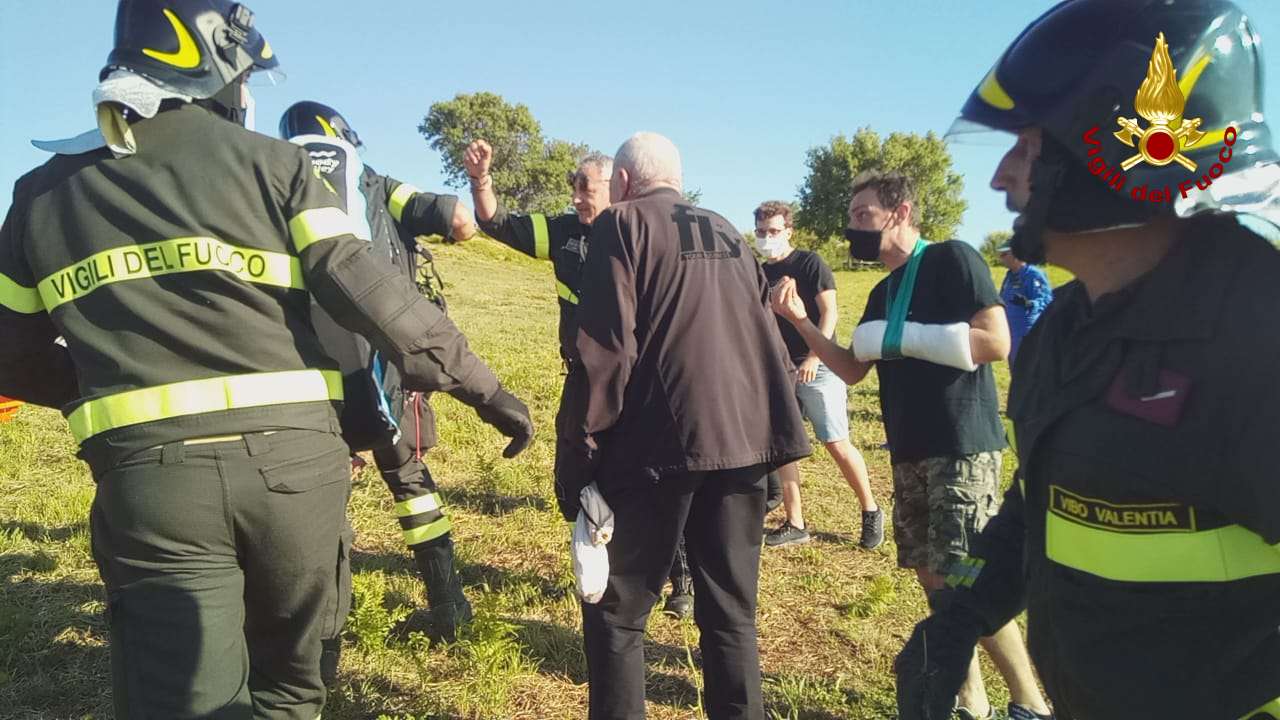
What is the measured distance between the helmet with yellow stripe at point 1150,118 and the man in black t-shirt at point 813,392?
3564 millimetres

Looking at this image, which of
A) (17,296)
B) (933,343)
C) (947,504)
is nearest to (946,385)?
(933,343)

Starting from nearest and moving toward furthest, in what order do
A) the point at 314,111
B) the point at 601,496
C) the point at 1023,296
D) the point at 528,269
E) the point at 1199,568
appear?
the point at 1199,568 < the point at 601,496 < the point at 314,111 < the point at 1023,296 < the point at 528,269

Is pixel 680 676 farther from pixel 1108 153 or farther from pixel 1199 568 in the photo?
pixel 1108 153

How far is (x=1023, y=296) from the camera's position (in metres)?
5.87

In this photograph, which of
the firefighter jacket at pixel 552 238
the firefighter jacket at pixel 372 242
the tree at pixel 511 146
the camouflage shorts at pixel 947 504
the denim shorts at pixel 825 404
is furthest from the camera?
the tree at pixel 511 146

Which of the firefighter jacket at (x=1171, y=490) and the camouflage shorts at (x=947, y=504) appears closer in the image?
the firefighter jacket at (x=1171, y=490)

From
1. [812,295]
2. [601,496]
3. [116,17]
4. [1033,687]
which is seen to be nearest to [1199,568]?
[601,496]

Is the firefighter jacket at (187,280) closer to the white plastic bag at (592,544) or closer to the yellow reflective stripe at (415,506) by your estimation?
the white plastic bag at (592,544)

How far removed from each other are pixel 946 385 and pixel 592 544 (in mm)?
1512

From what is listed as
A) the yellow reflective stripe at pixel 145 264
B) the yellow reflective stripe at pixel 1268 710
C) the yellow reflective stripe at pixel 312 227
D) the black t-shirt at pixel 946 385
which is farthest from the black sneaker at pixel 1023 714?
the yellow reflective stripe at pixel 145 264

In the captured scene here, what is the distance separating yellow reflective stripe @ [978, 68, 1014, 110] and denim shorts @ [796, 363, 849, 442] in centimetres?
363

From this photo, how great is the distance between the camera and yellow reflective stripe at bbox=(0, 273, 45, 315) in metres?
2.00

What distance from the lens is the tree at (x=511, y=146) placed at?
5238cm

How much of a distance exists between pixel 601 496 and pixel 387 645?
1769mm
